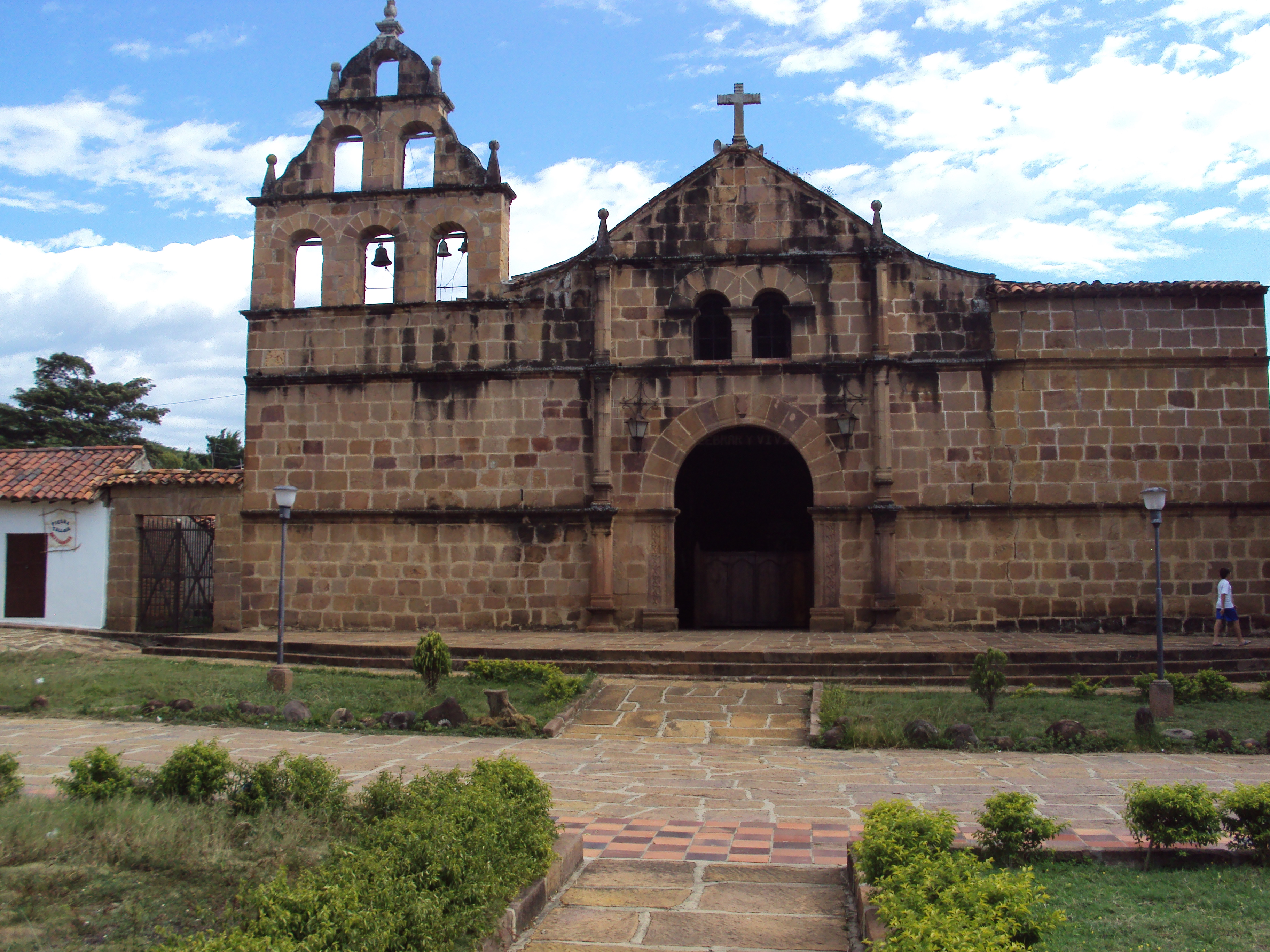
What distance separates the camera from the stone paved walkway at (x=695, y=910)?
456 cm

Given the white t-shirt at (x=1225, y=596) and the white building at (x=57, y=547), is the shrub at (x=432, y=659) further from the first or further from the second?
the white t-shirt at (x=1225, y=596)

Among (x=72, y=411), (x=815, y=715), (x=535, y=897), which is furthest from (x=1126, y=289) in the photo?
(x=72, y=411)

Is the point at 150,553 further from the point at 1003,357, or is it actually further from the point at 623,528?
the point at 1003,357

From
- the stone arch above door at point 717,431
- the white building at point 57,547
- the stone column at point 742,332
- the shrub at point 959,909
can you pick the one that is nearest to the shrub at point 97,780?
the shrub at point 959,909

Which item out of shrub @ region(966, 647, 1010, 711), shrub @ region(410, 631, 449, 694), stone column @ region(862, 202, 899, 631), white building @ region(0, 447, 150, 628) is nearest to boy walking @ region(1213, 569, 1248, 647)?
stone column @ region(862, 202, 899, 631)

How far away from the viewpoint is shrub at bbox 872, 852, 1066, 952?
366 centimetres

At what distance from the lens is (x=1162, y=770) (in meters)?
8.49

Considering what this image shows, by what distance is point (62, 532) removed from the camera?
61.5 feet

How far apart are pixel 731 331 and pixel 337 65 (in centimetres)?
901

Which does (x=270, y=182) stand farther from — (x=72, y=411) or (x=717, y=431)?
(x=72, y=411)

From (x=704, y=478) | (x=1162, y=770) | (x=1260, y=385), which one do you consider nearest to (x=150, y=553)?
(x=704, y=478)

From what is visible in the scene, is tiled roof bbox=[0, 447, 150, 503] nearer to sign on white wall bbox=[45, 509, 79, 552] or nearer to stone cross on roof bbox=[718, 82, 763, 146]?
sign on white wall bbox=[45, 509, 79, 552]

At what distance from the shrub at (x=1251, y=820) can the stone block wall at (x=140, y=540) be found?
16312 mm

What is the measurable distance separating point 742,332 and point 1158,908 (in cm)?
1358
